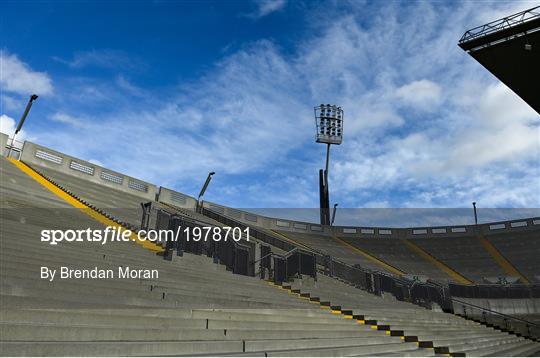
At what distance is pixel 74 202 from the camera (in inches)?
710

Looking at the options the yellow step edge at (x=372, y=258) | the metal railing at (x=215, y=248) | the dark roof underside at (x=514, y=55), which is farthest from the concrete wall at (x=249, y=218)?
the dark roof underside at (x=514, y=55)

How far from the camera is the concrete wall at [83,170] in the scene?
23.4 meters

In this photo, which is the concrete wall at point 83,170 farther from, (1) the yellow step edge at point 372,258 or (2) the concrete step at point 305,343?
(2) the concrete step at point 305,343

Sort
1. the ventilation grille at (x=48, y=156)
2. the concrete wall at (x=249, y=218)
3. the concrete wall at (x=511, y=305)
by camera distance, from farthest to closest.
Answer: the concrete wall at (x=249, y=218)
the ventilation grille at (x=48, y=156)
the concrete wall at (x=511, y=305)

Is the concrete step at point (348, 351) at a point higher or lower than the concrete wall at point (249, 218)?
lower

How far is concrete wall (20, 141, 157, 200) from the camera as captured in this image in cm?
2339

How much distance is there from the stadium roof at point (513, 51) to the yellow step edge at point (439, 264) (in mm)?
13753

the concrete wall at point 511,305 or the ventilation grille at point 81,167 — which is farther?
the ventilation grille at point 81,167

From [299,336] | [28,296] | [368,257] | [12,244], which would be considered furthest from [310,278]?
[368,257]

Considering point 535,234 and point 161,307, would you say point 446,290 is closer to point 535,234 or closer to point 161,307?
point 161,307

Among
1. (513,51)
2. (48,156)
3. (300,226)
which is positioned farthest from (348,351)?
(300,226)

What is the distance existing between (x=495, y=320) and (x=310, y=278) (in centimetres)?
1234

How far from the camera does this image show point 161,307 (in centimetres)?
594

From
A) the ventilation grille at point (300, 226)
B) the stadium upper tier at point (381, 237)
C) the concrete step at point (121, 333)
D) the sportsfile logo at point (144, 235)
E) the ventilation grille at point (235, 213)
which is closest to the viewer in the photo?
the concrete step at point (121, 333)
